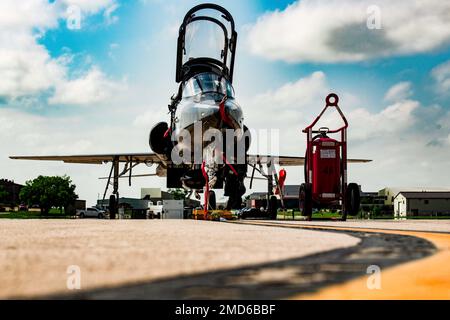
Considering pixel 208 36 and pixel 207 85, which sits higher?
pixel 208 36

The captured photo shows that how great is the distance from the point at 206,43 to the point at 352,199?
7093mm

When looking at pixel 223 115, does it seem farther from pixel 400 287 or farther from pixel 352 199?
pixel 400 287

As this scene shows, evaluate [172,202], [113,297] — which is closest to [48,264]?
[113,297]

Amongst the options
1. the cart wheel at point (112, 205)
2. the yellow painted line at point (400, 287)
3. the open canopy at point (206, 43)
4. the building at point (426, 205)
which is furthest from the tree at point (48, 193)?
the yellow painted line at point (400, 287)

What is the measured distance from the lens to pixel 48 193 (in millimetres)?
93625

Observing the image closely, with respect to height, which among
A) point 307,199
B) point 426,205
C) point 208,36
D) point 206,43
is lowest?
point 426,205

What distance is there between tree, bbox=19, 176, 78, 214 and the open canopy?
273ft

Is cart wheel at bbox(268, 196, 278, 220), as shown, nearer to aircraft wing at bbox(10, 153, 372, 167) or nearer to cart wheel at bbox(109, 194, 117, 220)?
aircraft wing at bbox(10, 153, 372, 167)

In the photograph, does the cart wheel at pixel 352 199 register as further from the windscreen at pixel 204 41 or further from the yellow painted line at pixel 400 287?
the yellow painted line at pixel 400 287

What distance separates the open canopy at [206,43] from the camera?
51.3 feet

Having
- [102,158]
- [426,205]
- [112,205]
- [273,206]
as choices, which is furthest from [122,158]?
[426,205]

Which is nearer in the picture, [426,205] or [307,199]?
[307,199]

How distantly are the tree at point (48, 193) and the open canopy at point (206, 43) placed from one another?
273 ft
